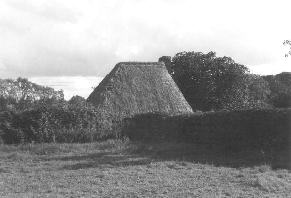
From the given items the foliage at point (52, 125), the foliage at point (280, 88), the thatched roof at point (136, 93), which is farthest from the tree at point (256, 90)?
the foliage at point (52, 125)

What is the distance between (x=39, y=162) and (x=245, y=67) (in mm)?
26031

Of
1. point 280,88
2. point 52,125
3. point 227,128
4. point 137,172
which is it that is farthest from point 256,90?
point 137,172

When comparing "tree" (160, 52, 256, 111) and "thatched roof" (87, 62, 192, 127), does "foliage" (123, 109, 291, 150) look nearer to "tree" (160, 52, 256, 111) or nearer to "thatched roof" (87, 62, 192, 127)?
"thatched roof" (87, 62, 192, 127)

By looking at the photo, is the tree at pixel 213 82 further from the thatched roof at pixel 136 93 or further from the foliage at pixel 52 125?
the foliage at pixel 52 125

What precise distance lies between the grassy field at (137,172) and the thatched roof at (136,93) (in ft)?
20.6

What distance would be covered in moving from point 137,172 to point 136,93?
→ 560 inches

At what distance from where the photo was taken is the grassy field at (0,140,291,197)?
9664mm

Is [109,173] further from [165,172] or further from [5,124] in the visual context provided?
[5,124]

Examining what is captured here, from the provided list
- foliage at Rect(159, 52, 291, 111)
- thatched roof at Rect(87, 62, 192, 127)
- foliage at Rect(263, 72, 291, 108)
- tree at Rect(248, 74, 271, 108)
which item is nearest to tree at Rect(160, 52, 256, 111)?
foliage at Rect(159, 52, 291, 111)

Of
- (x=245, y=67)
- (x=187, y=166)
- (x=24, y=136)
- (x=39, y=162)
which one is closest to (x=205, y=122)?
(x=187, y=166)

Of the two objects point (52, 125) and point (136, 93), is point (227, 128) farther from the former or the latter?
point (136, 93)

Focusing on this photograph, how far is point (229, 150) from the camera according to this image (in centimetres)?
1709

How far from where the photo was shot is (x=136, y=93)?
2612 cm

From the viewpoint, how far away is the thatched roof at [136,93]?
2481 cm
